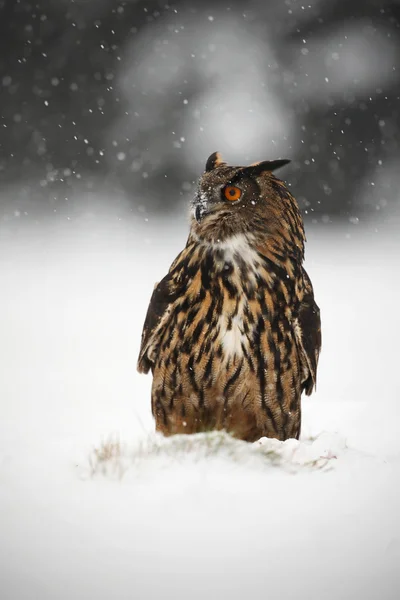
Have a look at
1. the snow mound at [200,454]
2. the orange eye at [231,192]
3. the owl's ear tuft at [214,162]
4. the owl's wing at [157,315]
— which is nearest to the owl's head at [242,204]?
the orange eye at [231,192]

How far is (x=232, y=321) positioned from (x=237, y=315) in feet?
0.12

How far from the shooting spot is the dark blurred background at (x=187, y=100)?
1153 centimetres

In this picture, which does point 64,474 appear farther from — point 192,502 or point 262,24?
point 262,24

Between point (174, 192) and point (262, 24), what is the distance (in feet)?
11.2

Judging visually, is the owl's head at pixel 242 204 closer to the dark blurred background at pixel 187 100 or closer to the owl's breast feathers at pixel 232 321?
the owl's breast feathers at pixel 232 321

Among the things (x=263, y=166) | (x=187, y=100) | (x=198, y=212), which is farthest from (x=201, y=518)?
(x=187, y=100)

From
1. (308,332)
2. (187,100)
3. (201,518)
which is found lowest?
(201,518)

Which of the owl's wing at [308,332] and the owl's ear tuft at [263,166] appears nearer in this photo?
the owl's ear tuft at [263,166]

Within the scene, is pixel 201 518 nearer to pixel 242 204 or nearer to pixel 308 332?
pixel 308 332

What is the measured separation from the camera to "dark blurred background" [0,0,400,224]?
37.8ft

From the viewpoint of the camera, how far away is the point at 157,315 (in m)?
3.04

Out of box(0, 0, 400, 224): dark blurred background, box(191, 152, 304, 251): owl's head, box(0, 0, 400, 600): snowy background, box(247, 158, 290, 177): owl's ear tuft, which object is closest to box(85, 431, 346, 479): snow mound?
box(0, 0, 400, 600): snowy background

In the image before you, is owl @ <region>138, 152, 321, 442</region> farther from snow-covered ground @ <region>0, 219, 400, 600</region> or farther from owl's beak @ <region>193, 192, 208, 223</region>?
snow-covered ground @ <region>0, 219, 400, 600</region>

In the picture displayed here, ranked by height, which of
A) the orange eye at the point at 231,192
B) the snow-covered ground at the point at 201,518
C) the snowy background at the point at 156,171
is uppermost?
the snowy background at the point at 156,171
